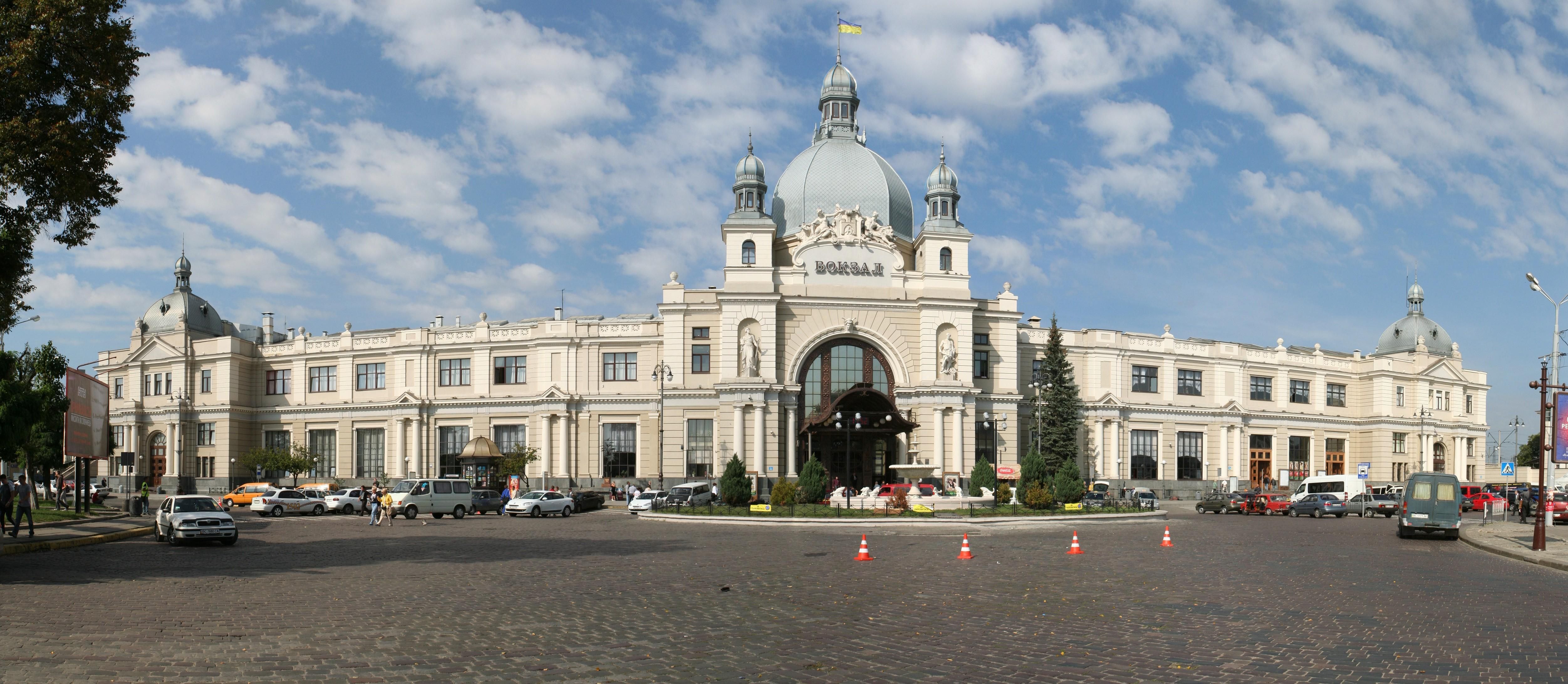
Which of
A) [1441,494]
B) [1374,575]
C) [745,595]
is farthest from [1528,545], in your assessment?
[745,595]

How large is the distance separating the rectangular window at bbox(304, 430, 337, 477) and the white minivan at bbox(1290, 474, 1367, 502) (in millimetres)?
59136

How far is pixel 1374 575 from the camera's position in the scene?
21.4 meters

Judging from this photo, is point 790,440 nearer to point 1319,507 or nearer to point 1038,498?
point 1038,498

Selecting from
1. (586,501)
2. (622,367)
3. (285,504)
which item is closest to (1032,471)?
(586,501)

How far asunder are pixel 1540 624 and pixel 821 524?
83.2 feet

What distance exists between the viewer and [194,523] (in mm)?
30453

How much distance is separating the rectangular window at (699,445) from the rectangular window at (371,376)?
75.3ft

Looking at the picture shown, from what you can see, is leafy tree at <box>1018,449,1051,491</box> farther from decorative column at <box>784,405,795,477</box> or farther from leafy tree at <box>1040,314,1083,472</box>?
leafy tree at <box>1040,314,1083,472</box>

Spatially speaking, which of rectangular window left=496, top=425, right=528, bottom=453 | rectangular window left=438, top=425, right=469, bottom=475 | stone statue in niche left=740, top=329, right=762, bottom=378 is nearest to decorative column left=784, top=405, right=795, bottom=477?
stone statue in niche left=740, top=329, right=762, bottom=378

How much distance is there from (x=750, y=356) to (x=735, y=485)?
16921 mm

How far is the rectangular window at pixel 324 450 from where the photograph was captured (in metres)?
75.2

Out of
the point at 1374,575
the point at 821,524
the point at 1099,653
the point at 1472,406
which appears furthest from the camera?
the point at 1472,406

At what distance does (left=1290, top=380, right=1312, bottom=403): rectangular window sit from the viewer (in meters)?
80.3

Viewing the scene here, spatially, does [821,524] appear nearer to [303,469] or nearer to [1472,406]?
[303,469]
